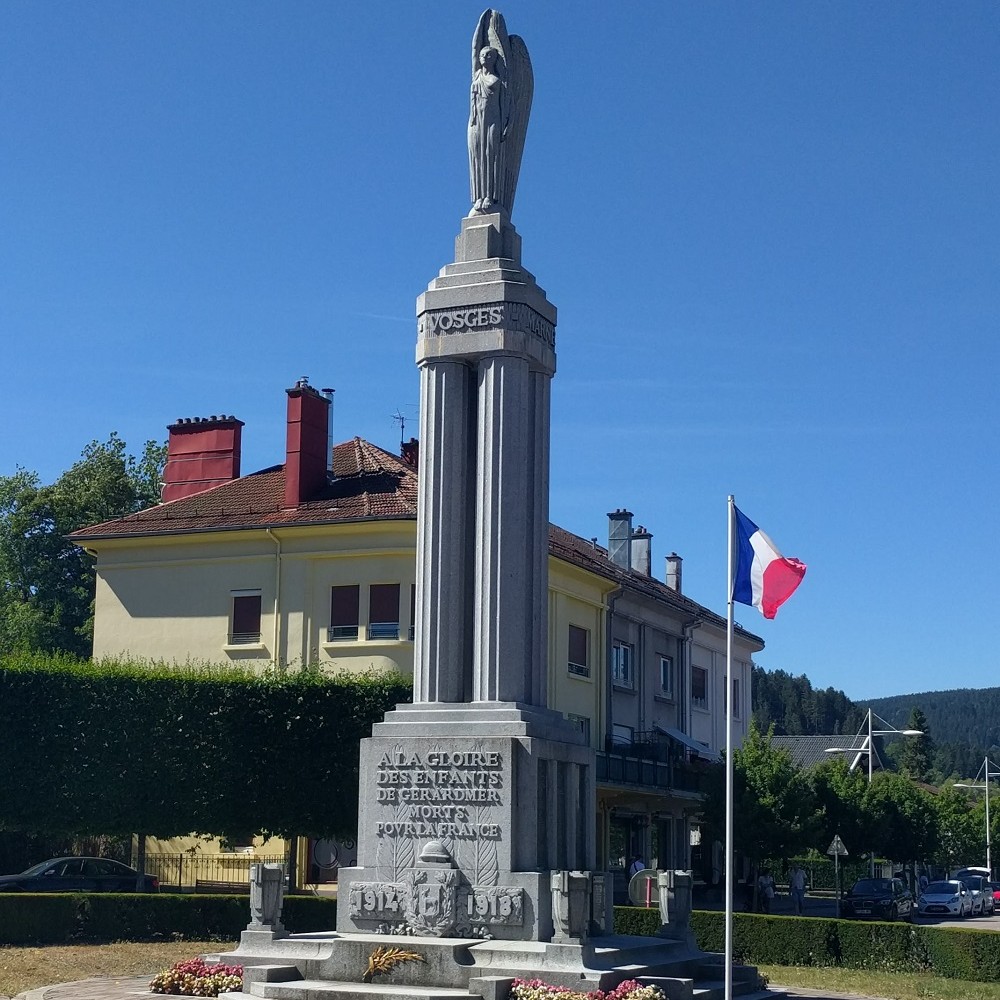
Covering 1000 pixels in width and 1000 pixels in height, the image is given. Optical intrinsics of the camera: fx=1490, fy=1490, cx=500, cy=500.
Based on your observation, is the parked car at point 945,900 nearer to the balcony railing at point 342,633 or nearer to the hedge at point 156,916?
the balcony railing at point 342,633

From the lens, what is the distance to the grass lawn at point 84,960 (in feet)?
72.5

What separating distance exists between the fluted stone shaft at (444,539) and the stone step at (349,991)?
3911mm

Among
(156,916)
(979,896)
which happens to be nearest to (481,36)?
(156,916)

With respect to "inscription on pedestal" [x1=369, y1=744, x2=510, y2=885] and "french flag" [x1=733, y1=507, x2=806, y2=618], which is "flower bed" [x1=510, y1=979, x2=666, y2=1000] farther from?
A: "french flag" [x1=733, y1=507, x2=806, y2=618]

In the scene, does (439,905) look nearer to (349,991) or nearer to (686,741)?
(349,991)

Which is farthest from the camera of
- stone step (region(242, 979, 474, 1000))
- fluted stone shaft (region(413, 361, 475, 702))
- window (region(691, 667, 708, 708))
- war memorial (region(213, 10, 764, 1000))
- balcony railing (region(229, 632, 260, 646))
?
window (region(691, 667, 708, 708))

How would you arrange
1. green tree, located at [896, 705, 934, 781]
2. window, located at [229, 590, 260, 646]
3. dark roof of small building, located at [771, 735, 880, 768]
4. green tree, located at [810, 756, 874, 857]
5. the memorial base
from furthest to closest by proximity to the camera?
green tree, located at [896, 705, 934, 781] → dark roof of small building, located at [771, 735, 880, 768] → green tree, located at [810, 756, 874, 857] → window, located at [229, 590, 260, 646] → the memorial base

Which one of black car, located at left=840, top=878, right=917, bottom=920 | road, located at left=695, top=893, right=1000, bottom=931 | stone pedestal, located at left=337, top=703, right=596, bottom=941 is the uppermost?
stone pedestal, located at left=337, top=703, right=596, bottom=941

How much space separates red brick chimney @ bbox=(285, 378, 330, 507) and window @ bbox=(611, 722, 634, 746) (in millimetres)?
13480

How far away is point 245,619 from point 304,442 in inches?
203

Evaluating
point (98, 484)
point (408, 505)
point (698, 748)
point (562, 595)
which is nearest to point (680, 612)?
point (698, 748)

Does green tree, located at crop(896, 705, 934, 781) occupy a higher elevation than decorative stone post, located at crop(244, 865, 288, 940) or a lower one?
higher

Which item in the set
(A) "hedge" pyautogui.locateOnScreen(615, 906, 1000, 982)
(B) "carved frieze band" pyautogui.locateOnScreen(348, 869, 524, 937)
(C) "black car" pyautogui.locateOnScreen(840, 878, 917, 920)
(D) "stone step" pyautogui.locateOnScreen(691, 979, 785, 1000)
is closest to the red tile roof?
(A) "hedge" pyautogui.locateOnScreen(615, 906, 1000, 982)

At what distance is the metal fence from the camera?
38.2 metres
